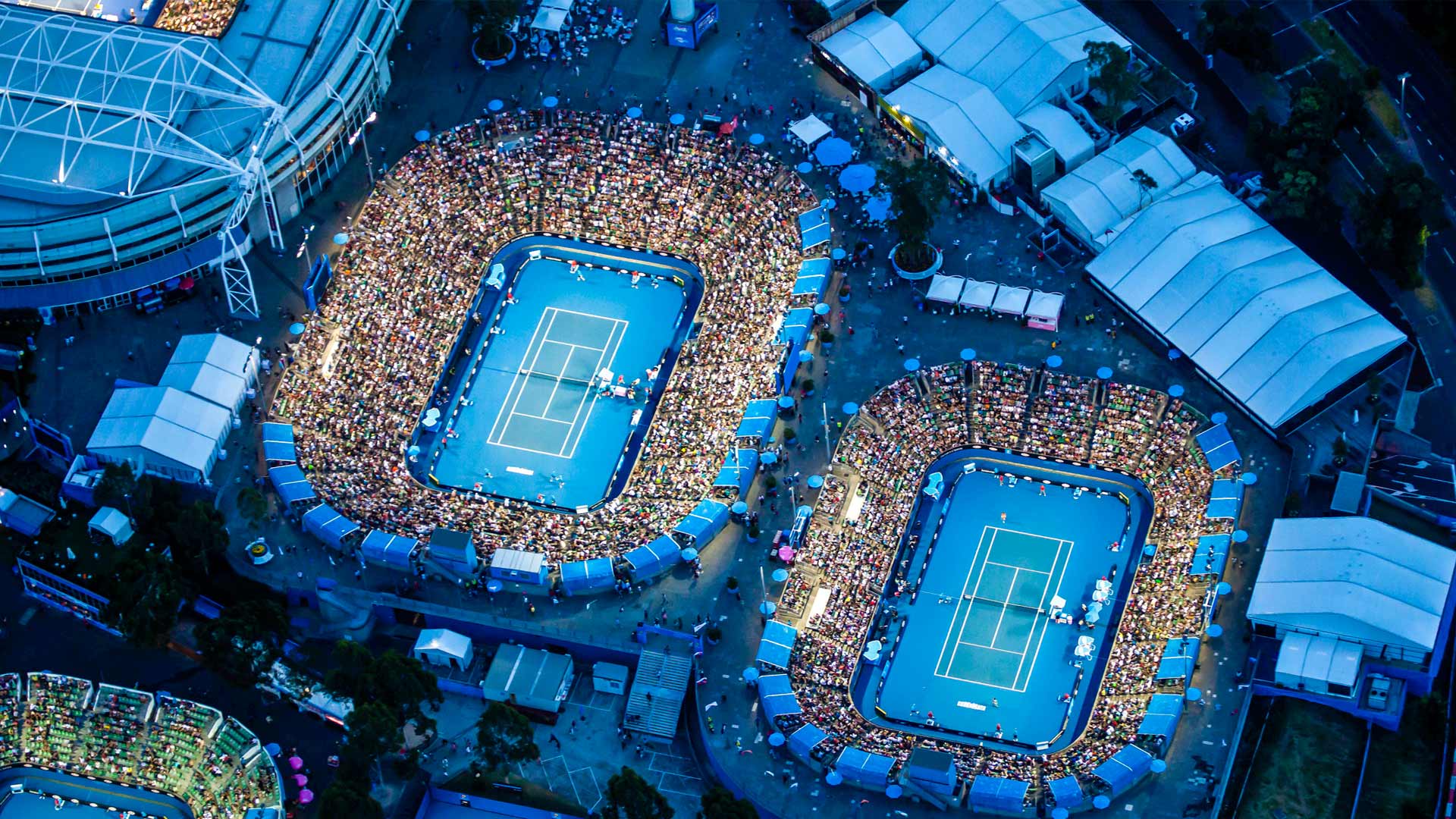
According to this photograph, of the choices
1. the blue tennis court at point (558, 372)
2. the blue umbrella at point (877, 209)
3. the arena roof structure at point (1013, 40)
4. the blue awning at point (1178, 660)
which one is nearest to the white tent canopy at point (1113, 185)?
the arena roof structure at point (1013, 40)

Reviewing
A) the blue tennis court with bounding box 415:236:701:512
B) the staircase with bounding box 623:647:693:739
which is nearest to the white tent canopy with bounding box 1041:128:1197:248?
the blue tennis court with bounding box 415:236:701:512

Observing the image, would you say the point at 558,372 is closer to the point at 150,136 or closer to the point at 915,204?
the point at 915,204

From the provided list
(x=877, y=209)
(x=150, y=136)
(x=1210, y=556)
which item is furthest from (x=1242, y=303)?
(x=150, y=136)

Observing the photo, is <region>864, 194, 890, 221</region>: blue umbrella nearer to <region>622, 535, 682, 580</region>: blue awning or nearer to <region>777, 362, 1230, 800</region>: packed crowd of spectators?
<region>777, 362, 1230, 800</region>: packed crowd of spectators

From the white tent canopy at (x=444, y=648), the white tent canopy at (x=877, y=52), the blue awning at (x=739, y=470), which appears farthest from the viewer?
the white tent canopy at (x=877, y=52)

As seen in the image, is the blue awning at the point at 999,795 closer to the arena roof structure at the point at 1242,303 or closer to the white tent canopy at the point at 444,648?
the arena roof structure at the point at 1242,303
